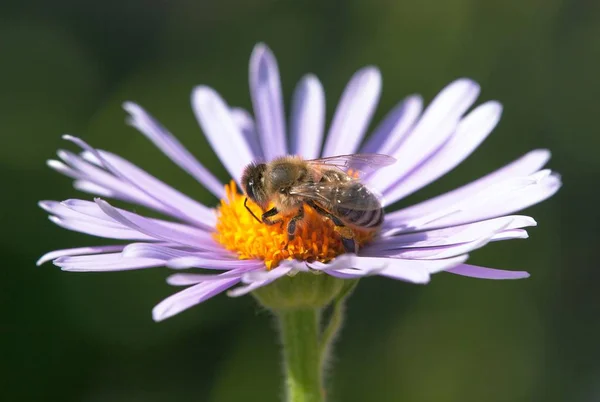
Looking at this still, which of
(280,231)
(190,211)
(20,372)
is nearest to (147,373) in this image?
(20,372)

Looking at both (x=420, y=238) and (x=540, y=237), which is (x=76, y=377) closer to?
(x=420, y=238)

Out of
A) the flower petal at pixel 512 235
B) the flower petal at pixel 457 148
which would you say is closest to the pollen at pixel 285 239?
the flower petal at pixel 457 148

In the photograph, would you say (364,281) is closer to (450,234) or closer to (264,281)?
(450,234)

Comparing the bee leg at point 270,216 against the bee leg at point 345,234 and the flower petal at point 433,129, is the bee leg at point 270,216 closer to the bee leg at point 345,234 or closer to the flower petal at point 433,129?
the bee leg at point 345,234

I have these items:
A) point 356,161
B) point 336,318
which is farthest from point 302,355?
point 356,161

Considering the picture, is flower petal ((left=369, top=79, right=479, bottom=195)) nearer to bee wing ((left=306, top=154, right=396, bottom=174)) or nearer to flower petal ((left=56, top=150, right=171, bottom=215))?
bee wing ((left=306, top=154, right=396, bottom=174))
